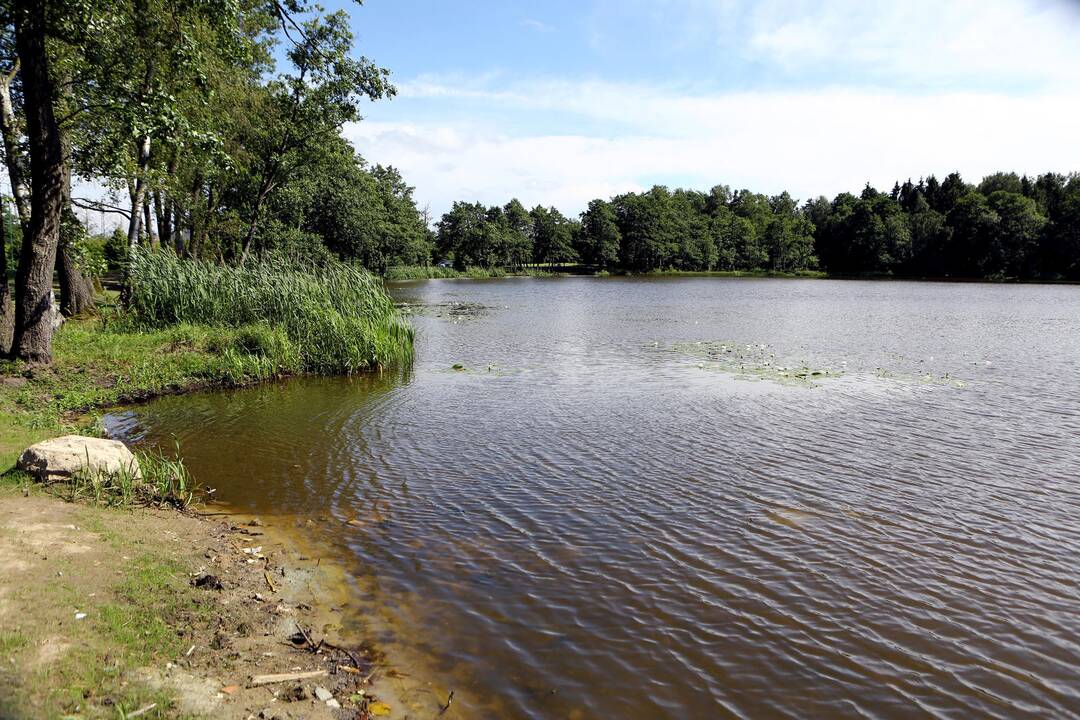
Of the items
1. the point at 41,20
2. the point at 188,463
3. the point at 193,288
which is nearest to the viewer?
the point at 188,463

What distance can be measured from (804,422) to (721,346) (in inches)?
499

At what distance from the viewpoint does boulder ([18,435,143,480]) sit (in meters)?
7.67

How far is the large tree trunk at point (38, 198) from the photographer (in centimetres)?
1272

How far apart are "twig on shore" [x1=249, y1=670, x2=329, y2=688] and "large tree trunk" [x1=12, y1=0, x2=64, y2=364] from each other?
13.0 metres

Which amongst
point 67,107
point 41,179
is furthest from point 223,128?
point 41,179

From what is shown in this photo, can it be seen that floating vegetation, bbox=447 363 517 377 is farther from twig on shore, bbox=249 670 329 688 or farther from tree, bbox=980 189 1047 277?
tree, bbox=980 189 1047 277

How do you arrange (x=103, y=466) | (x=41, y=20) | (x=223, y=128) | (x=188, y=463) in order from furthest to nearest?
(x=223, y=128) < (x=41, y=20) < (x=188, y=463) < (x=103, y=466)

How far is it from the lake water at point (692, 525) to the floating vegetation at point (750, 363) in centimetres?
35

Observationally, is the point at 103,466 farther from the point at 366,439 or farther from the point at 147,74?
the point at 147,74

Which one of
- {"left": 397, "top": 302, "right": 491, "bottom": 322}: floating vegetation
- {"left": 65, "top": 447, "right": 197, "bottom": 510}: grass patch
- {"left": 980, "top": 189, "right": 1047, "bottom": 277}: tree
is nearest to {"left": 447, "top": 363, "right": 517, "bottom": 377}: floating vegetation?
{"left": 65, "top": 447, "right": 197, "bottom": 510}: grass patch

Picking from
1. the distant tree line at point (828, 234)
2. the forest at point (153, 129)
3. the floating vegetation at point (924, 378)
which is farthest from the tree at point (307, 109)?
the distant tree line at point (828, 234)

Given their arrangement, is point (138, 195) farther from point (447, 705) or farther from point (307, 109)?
point (447, 705)

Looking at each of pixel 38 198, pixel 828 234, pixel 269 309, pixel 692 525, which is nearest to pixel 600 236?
pixel 828 234

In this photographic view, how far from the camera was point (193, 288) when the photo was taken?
19781mm
